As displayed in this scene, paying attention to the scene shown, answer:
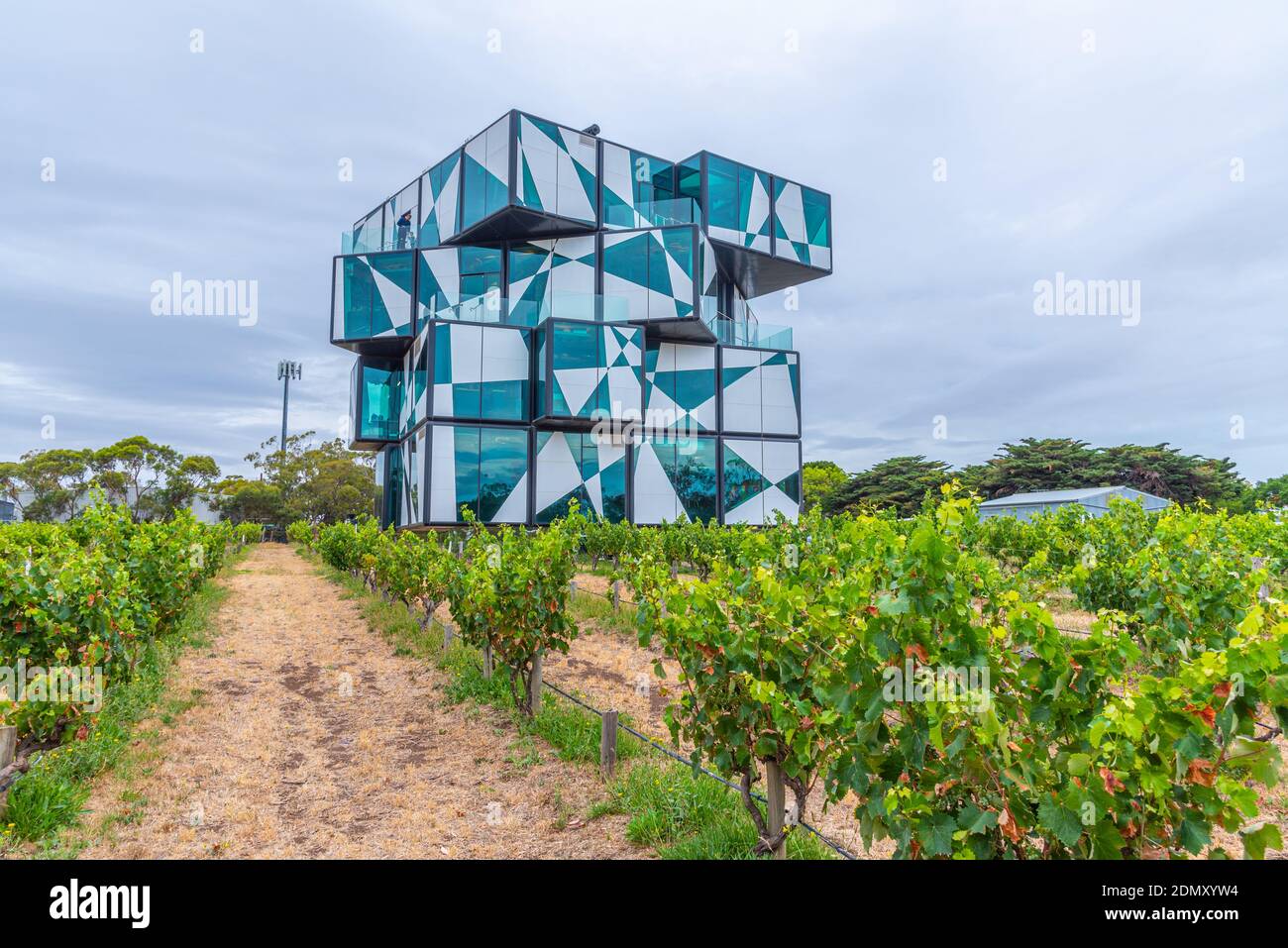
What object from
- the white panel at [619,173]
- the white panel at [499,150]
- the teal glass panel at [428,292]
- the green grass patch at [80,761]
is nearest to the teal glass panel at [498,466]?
the teal glass panel at [428,292]

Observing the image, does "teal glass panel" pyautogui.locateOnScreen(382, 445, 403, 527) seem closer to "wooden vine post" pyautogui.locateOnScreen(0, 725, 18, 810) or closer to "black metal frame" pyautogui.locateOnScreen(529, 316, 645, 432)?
"black metal frame" pyautogui.locateOnScreen(529, 316, 645, 432)

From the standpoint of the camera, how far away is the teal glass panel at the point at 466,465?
79.1ft

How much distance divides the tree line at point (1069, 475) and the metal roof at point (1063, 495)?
5.65 ft

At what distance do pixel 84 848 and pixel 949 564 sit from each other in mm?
5694

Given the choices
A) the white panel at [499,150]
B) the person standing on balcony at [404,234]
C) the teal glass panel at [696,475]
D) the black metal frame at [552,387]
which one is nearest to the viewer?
the black metal frame at [552,387]

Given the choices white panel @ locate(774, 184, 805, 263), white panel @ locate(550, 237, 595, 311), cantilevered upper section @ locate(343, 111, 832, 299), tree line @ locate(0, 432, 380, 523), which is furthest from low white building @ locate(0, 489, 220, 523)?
white panel @ locate(774, 184, 805, 263)

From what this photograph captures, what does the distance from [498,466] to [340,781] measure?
61.4 feet

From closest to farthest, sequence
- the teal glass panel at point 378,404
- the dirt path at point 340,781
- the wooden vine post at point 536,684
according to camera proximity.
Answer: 1. the dirt path at point 340,781
2. the wooden vine post at point 536,684
3. the teal glass panel at point 378,404

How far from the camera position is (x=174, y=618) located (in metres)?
11.0

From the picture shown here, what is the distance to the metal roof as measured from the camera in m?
40.7

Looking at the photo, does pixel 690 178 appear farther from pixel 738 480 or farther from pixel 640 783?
pixel 640 783

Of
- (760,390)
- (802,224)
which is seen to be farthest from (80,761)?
(802,224)

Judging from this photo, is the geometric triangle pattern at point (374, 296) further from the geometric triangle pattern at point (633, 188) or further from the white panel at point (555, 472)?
the geometric triangle pattern at point (633, 188)
